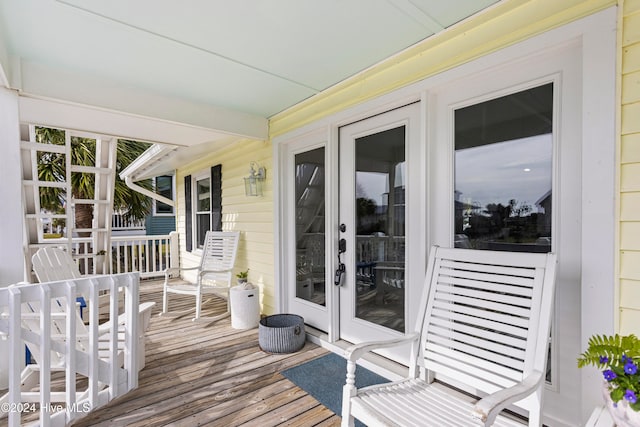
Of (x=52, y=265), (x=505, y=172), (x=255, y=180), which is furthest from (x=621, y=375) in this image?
(x=52, y=265)

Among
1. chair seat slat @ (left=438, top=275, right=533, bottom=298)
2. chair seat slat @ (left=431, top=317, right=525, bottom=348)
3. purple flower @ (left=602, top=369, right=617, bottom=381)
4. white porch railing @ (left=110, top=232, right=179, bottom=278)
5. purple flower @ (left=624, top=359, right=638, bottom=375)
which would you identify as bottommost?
white porch railing @ (left=110, top=232, right=179, bottom=278)

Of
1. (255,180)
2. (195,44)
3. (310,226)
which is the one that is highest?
(195,44)

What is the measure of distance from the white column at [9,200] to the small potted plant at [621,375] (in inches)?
135

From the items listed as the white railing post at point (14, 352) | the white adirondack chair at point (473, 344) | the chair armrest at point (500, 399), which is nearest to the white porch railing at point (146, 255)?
the white railing post at point (14, 352)

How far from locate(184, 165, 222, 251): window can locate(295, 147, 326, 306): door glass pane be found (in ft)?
6.87

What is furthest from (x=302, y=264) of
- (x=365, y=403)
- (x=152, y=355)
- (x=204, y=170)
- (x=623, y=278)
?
(x=204, y=170)

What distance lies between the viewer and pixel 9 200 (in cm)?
232

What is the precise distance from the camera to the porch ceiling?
5.65ft

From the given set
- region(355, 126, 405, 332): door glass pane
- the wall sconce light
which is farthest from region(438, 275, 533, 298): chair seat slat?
the wall sconce light

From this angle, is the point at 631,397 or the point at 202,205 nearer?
the point at 631,397

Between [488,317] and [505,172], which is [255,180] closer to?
[505,172]

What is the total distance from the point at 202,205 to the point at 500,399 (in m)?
5.57

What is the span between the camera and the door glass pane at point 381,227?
96.8 inches

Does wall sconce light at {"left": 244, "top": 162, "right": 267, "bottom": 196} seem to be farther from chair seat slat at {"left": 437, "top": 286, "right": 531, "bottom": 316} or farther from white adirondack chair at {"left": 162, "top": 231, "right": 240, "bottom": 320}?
chair seat slat at {"left": 437, "top": 286, "right": 531, "bottom": 316}
